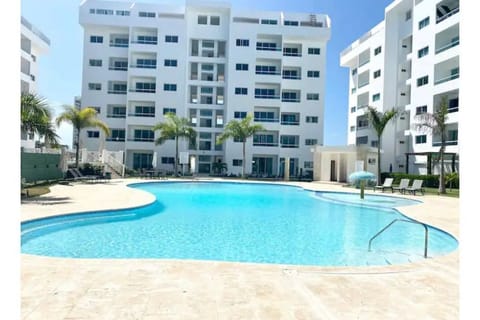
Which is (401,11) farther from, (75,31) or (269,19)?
(75,31)

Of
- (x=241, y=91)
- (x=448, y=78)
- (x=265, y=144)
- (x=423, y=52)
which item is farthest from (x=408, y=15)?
(x=265, y=144)

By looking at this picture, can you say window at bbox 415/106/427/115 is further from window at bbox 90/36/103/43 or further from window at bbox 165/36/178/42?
window at bbox 90/36/103/43

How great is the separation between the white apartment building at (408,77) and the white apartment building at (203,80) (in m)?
5.09

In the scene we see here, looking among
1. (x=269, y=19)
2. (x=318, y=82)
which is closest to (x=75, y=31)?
(x=269, y=19)

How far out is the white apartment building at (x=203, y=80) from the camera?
35.5m

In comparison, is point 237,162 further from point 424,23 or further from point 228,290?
point 228,290

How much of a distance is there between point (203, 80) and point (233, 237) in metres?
30.9

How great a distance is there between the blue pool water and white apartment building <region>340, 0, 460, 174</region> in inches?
699

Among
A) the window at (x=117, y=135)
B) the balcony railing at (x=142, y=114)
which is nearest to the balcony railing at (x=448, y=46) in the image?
the balcony railing at (x=142, y=114)

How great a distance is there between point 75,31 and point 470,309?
43743 millimetres

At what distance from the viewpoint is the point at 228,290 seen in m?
3.92

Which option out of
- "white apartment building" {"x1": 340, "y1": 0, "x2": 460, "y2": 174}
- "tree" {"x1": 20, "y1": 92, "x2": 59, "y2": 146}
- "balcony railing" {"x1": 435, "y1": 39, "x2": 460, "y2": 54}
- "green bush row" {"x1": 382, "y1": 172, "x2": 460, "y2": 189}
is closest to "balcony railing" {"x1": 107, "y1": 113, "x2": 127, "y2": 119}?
→ "tree" {"x1": 20, "y1": 92, "x2": 59, "y2": 146}

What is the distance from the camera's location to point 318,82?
121 ft

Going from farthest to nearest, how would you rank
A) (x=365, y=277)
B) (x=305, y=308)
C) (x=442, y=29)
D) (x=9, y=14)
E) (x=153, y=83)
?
(x=153, y=83) < (x=442, y=29) < (x=365, y=277) < (x=305, y=308) < (x=9, y=14)
